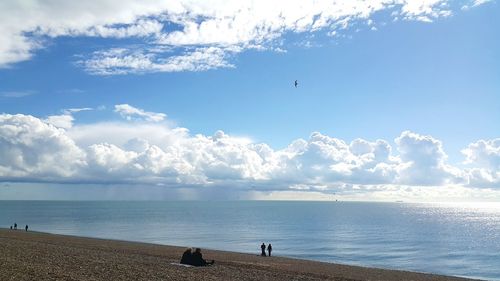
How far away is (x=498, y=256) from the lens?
74625 mm

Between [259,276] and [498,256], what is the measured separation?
199 ft

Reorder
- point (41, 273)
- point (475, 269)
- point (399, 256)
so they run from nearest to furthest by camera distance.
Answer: point (41, 273)
point (475, 269)
point (399, 256)

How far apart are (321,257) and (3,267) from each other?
163 ft

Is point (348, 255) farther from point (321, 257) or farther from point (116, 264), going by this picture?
point (116, 264)

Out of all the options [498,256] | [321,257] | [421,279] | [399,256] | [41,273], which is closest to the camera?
[41,273]

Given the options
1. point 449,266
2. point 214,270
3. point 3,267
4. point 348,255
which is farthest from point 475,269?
point 3,267

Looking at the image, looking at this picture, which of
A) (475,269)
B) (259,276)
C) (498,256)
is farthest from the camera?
(498,256)

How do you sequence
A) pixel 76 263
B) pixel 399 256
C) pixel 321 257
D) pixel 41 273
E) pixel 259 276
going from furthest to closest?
pixel 399 256 → pixel 321 257 → pixel 259 276 → pixel 76 263 → pixel 41 273

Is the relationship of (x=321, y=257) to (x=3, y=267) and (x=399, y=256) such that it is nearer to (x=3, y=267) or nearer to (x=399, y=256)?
(x=399, y=256)

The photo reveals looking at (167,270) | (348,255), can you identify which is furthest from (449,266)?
(167,270)

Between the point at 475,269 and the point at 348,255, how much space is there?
55.9 ft

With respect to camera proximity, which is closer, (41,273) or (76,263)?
(41,273)

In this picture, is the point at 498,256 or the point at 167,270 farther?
the point at 498,256

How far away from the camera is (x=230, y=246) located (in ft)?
257
